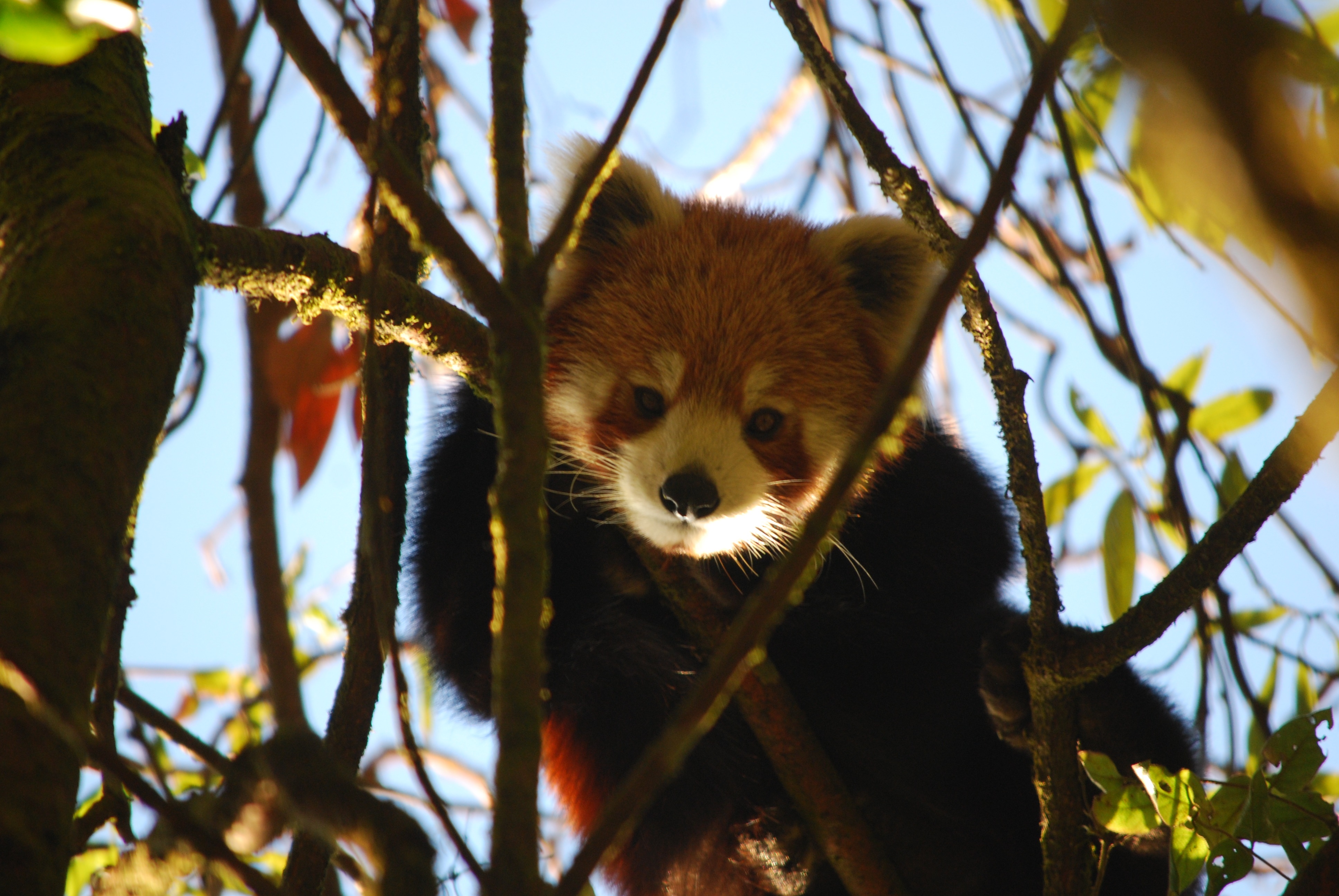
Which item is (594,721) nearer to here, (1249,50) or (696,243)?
(696,243)

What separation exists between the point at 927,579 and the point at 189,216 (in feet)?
7.08

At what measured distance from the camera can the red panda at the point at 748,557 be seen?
2416 millimetres

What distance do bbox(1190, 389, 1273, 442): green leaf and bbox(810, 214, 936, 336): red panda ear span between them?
0.83 metres

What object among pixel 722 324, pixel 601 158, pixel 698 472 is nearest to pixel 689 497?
pixel 698 472

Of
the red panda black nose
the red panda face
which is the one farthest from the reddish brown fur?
the red panda black nose

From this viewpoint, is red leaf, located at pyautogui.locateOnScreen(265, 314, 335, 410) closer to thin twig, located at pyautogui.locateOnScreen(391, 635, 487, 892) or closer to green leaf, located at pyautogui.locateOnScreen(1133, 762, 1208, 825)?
thin twig, located at pyautogui.locateOnScreen(391, 635, 487, 892)

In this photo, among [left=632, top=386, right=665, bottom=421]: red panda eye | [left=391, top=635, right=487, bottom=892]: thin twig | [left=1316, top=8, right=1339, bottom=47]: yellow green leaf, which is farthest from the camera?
[left=632, top=386, right=665, bottom=421]: red panda eye

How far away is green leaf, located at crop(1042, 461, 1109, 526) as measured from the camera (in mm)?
2979

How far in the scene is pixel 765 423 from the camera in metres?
2.71

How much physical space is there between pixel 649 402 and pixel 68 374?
176 cm

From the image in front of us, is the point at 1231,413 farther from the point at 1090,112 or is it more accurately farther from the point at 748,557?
the point at 748,557

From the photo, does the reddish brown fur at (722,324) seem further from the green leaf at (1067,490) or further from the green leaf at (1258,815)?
the green leaf at (1258,815)

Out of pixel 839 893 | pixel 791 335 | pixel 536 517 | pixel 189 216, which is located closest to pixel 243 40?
pixel 189 216

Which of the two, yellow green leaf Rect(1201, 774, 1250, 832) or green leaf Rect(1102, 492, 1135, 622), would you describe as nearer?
yellow green leaf Rect(1201, 774, 1250, 832)
